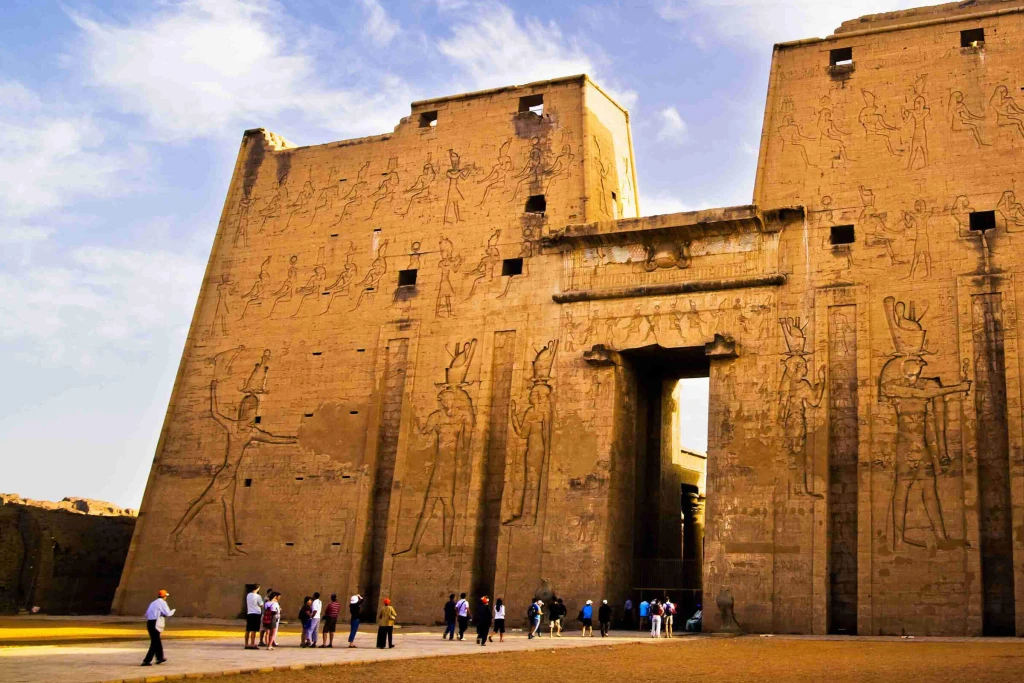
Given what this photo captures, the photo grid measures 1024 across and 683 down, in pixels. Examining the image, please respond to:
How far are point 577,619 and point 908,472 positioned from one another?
585 centimetres

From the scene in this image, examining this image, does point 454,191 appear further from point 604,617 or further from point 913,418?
point 913,418

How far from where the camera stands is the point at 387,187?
2239cm

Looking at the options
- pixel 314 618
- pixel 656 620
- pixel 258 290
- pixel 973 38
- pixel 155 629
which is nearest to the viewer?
pixel 155 629

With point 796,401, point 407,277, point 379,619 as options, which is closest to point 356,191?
point 407,277

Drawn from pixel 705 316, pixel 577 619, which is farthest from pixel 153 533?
pixel 705 316

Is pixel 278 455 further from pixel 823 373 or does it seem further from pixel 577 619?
pixel 823 373

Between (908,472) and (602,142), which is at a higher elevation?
(602,142)

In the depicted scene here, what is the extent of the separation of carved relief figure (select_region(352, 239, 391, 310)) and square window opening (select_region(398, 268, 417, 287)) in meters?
0.39

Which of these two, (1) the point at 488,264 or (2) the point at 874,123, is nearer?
(2) the point at 874,123

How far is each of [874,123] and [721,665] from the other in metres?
11.4

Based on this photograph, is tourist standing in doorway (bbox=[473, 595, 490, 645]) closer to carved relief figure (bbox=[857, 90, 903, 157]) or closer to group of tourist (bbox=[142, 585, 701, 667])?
group of tourist (bbox=[142, 585, 701, 667])

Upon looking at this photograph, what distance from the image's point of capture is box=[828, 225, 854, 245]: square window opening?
17875 mm

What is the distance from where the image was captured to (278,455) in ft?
69.1

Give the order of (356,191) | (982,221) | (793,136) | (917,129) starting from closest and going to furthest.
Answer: (982,221) < (917,129) < (793,136) < (356,191)
